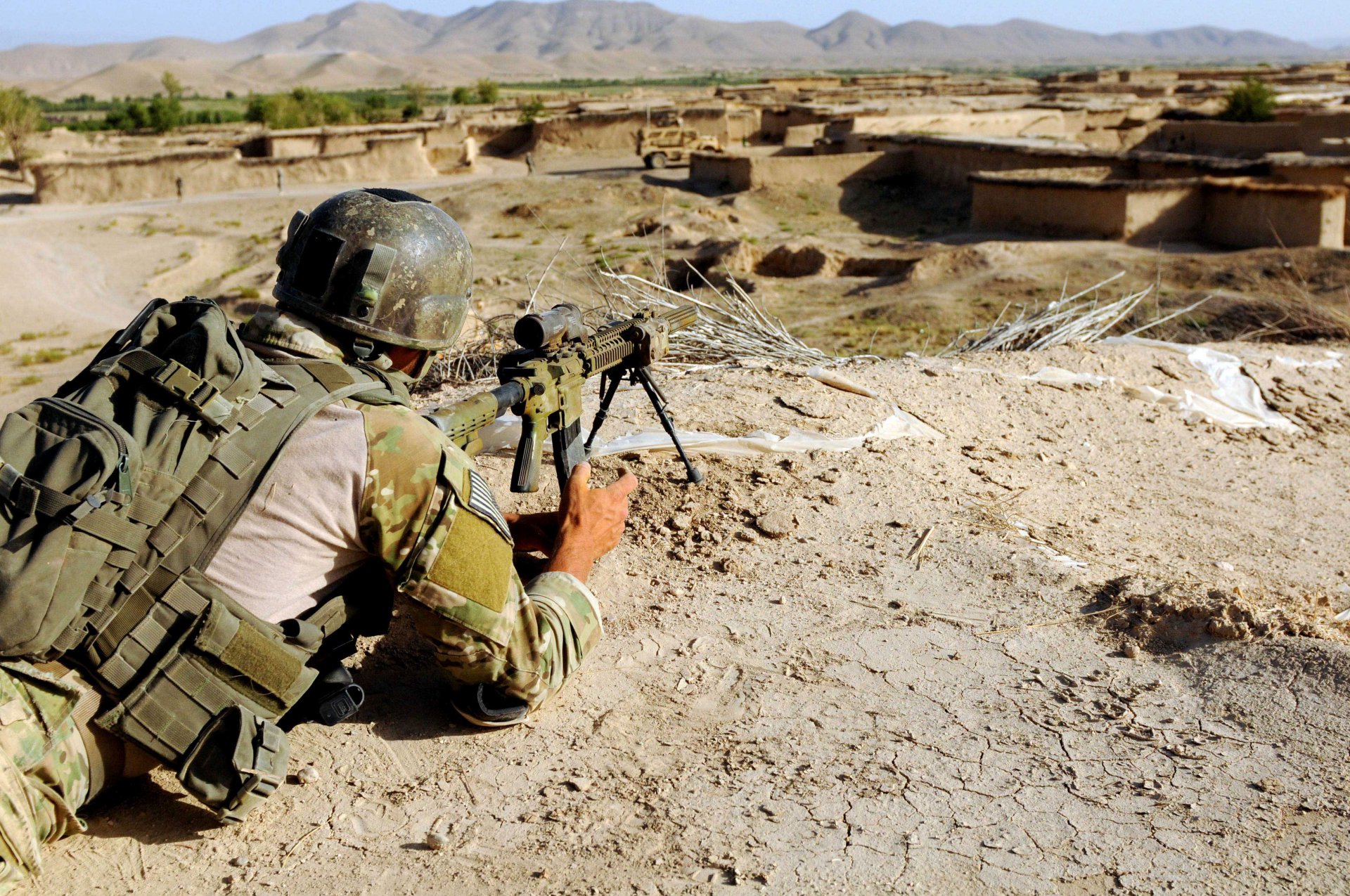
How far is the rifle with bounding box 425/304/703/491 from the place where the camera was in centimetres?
329

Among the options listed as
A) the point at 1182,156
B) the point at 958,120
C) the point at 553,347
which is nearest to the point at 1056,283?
the point at 1182,156

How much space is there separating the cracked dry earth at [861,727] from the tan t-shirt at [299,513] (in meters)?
0.60

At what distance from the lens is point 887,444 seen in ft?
15.4

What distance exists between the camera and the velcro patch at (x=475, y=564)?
7.86 feet

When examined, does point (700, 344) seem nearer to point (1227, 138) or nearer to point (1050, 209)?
point (1050, 209)

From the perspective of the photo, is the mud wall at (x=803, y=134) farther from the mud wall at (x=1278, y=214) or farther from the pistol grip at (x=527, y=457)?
the pistol grip at (x=527, y=457)

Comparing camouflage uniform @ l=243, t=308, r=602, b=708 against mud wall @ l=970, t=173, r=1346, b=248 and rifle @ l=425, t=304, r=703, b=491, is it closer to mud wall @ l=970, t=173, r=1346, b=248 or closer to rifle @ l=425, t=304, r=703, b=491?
rifle @ l=425, t=304, r=703, b=491

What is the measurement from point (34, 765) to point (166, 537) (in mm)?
502

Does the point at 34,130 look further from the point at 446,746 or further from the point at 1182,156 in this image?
the point at 446,746

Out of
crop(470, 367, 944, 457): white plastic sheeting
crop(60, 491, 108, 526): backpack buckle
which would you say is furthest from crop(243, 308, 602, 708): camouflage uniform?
crop(470, 367, 944, 457): white plastic sheeting

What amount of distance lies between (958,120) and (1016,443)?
20.5 metres

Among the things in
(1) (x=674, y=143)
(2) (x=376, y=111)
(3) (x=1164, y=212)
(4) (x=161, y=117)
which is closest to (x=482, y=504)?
(3) (x=1164, y=212)

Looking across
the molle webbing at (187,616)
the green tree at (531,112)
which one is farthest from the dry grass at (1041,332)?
the green tree at (531,112)

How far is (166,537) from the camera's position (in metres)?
2.24
